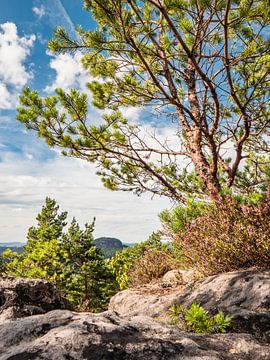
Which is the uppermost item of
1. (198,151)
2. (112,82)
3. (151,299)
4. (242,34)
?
(242,34)

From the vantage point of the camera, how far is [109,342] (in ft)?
5.02

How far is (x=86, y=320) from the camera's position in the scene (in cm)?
181

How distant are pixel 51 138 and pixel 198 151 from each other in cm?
321

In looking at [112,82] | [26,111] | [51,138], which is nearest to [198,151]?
[112,82]

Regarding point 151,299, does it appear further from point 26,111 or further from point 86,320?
point 26,111

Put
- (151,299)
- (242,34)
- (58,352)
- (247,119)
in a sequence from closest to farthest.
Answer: (58,352) < (151,299) < (247,119) < (242,34)

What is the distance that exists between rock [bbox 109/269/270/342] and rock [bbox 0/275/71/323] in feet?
4.18

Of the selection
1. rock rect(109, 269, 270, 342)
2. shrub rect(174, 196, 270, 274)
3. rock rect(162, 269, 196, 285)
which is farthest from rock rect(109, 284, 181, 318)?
shrub rect(174, 196, 270, 274)

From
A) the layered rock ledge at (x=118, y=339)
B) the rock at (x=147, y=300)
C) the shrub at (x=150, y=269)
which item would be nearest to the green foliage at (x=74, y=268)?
the shrub at (x=150, y=269)

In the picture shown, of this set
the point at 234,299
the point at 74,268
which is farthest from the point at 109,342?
the point at 74,268

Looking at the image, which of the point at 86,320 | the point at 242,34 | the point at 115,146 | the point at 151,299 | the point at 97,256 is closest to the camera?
the point at 86,320

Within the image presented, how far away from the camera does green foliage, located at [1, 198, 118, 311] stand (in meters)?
8.52

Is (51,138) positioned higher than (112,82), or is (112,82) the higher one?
(112,82)

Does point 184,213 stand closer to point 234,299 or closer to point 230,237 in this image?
point 230,237
